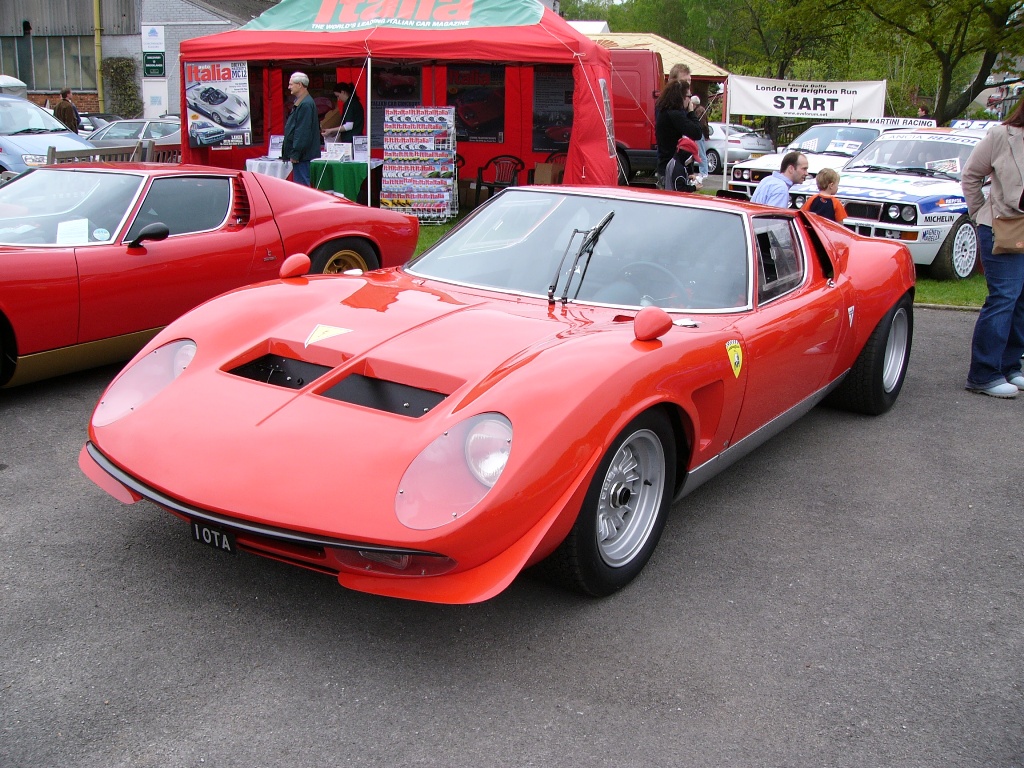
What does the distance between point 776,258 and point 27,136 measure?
1261cm

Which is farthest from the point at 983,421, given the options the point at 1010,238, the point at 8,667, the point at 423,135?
the point at 423,135

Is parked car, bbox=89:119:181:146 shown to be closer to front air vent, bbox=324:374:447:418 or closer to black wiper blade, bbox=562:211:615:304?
black wiper blade, bbox=562:211:615:304

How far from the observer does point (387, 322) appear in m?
3.27

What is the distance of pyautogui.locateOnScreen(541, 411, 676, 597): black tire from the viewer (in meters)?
2.75

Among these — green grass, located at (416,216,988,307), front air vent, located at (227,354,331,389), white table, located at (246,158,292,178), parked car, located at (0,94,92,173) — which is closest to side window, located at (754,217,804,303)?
front air vent, located at (227,354,331,389)

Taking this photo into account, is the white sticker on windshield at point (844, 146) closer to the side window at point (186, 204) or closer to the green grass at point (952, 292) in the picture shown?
the green grass at point (952, 292)

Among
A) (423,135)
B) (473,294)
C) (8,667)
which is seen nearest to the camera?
(8,667)

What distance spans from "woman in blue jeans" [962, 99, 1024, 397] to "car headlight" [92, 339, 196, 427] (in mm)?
4443

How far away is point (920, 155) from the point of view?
33.8 ft

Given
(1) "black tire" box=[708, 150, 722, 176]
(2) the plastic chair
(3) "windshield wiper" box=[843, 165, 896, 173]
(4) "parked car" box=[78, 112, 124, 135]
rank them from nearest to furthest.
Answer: (3) "windshield wiper" box=[843, 165, 896, 173] → (2) the plastic chair → (4) "parked car" box=[78, 112, 124, 135] → (1) "black tire" box=[708, 150, 722, 176]

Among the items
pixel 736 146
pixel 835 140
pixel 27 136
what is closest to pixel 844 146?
pixel 835 140

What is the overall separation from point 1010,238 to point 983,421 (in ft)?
3.44

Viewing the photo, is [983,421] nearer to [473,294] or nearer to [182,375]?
[473,294]

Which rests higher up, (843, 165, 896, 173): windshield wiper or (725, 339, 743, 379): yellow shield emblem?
(843, 165, 896, 173): windshield wiper
